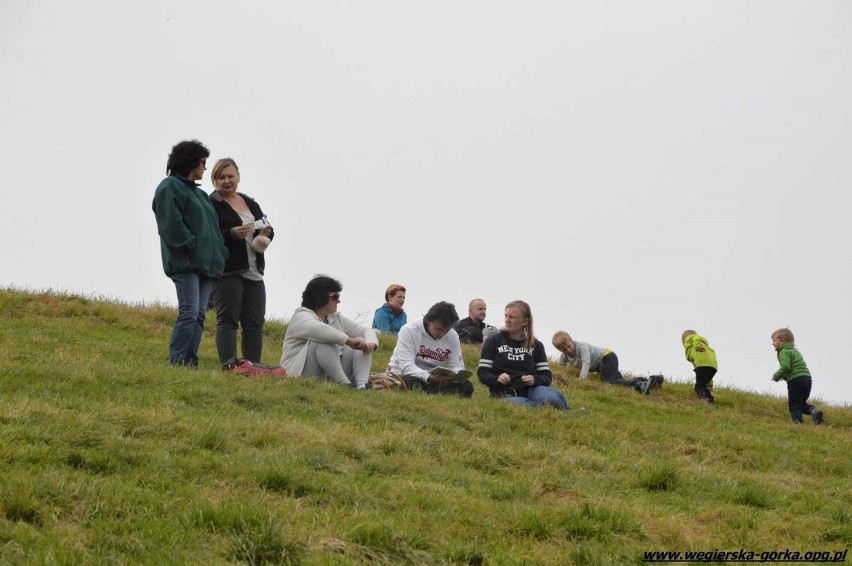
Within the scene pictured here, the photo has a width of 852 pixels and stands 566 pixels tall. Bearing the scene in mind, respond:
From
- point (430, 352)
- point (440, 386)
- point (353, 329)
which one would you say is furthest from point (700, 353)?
point (353, 329)

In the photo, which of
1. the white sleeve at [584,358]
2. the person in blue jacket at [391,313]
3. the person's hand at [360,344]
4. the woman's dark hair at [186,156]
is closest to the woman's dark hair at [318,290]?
the person's hand at [360,344]

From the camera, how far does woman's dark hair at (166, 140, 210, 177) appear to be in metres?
10.8

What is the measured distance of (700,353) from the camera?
58.4 ft

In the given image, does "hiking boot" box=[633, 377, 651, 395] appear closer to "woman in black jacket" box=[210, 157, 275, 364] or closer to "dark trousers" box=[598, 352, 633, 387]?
"dark trousers" box=[598, 352, 633, 387]

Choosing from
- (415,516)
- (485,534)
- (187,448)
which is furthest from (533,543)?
(187,448)

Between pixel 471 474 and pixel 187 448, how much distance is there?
81.4 inches

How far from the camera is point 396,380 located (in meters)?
11.9

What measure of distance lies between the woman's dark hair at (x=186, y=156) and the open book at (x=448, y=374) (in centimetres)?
366

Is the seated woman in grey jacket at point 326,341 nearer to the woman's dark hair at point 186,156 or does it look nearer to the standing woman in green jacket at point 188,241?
the standing woman in green jacket at point 188,241

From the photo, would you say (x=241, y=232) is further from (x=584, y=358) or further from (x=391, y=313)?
(x=584, y=358)

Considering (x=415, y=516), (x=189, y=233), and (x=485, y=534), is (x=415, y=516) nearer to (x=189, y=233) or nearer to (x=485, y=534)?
(x=485, y=534)

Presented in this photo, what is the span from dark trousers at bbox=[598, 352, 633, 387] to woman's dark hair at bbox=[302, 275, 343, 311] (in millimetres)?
7619

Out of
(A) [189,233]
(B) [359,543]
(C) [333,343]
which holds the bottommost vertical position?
(B) [359,543]

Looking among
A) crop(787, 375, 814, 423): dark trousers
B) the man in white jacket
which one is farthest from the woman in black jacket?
crop(787, 375, 814, 423): dark trousers
